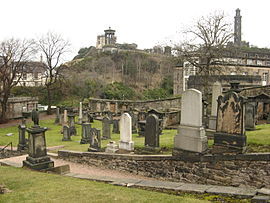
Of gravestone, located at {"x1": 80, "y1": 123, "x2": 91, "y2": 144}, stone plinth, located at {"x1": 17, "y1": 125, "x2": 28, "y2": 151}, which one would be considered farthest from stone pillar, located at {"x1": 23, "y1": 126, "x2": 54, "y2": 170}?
stone plinth, located at {"x1": 17, "y1": 125, "x2": 28, "y2": 151}

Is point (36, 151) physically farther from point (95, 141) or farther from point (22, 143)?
point (22, 143)

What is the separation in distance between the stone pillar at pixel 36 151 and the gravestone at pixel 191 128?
4.74 metres

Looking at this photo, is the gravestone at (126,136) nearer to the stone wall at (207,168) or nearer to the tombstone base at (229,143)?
the stone wall at (207,168)

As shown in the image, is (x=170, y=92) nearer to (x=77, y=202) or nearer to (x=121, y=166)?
(x=121, y=166)

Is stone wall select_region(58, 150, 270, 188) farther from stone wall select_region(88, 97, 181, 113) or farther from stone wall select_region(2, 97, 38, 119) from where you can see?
stone wall select_region(2, 97, 38, 119)

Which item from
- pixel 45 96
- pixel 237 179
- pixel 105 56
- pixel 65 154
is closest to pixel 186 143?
pixel 237 179

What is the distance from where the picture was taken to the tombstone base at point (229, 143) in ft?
23.2

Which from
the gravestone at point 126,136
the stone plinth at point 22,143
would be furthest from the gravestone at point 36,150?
the stone plinth at point 22,143

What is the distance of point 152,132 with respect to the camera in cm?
1011

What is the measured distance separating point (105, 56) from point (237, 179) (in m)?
64.4

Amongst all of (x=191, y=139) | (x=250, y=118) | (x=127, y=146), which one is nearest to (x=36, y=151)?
(x=127, y=146)

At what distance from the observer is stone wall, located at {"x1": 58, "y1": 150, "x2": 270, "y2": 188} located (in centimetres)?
629

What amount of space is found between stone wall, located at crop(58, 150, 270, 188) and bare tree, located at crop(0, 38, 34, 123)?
2348cm

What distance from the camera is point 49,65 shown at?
35.2 metres
